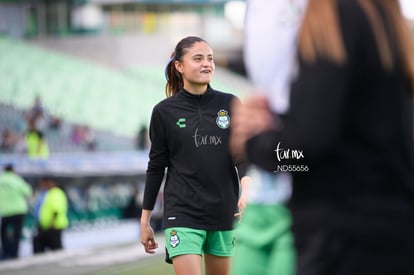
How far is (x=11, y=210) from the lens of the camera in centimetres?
1961

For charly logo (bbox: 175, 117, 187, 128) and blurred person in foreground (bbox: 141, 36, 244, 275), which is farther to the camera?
charly logo (bbox: 175, 117, 187, 128)

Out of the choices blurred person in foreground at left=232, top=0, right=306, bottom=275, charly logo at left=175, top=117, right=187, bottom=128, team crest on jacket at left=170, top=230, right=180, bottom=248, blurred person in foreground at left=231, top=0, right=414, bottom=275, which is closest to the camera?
blurred person in foreground at left=231, top=0, right=414, bottom=275

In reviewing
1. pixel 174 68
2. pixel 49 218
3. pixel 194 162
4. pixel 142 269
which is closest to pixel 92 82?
pixel 49 218

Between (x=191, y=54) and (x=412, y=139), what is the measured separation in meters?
3.91

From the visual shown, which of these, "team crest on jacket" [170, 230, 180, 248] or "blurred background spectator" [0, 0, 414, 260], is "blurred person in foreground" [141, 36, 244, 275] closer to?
"team crest on jacket" [170, 230, 180, 248]

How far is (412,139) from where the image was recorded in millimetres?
2594

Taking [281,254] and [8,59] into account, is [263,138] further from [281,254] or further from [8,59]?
[8,59]

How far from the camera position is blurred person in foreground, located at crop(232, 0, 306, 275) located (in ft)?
8.89

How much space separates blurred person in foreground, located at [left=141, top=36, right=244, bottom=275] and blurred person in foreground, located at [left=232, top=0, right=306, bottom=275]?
7.61 ft

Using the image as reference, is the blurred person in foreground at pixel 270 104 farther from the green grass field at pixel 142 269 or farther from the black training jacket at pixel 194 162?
the green grass field at pixel 142 269

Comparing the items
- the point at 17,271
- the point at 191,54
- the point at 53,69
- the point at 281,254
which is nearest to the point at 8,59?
the point at 53,69

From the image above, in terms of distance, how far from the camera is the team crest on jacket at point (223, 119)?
6281 millimetres

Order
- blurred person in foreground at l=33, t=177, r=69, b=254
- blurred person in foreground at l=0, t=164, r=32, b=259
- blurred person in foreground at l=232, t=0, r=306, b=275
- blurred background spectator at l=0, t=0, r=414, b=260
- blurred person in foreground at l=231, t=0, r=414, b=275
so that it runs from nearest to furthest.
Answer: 1. blurred person in foreground at l=231, t=0, r=414, b=275
2. blurred person in foreground at l=232, t=0, r=306, b=275
3. blurred person in foreground at l=0, t=164, r=32, b=259
4. blurred person in foreground at l=33, t=177, r=69, b=254
5. blurred background spectator at l=0, t=0, r=414, b=260

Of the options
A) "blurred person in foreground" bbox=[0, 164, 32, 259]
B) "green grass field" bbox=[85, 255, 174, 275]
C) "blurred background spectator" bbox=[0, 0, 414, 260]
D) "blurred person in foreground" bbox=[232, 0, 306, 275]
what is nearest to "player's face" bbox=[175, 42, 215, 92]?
"blurred background spectator" bbox=[0, 0, 414, 260]
